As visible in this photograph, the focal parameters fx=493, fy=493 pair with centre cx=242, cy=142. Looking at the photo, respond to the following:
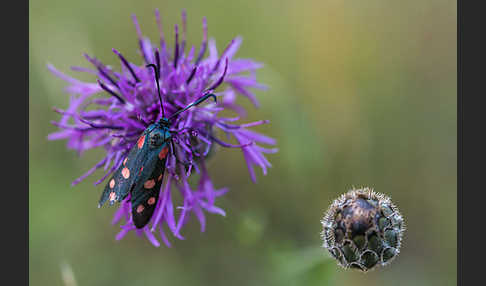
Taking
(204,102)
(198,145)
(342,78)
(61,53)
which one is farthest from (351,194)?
(61,53)

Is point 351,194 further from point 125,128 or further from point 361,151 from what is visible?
point 361,151

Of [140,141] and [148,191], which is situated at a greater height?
[140,141]

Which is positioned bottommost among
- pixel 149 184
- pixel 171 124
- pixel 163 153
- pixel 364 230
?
pixel 364 230

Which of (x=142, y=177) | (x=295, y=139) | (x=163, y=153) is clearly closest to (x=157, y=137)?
(x=163, y=153)

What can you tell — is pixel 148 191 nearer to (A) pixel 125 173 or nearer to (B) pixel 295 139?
(A) pixel 125 173

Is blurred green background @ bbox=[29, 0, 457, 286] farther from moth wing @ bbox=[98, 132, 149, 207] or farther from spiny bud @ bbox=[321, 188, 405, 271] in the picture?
spiny bud @ bbox=[321, 188, 405, 271]

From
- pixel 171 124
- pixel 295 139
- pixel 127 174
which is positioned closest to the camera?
pixel 127 174

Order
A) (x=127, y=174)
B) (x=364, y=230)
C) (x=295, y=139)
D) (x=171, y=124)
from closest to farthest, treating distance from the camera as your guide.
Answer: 1. (x=364, y=230)
2. (x=127, y=174)
3. (x=171, y=124)
4. (x=295, y=139)

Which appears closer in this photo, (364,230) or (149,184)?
(364,230)
